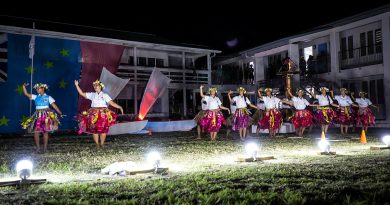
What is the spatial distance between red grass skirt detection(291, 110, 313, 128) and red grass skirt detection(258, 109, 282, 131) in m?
0.71

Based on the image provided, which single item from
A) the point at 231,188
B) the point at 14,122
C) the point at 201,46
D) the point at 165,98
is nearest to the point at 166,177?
the point at 231,188

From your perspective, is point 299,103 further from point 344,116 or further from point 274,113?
point 344,116

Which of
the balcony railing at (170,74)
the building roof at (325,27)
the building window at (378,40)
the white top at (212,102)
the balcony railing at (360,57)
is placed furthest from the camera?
the balcony railing at (170,74)

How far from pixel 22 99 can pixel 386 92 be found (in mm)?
17800

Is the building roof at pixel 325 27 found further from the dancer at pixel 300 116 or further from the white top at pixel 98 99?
the white top at pixel 98 99

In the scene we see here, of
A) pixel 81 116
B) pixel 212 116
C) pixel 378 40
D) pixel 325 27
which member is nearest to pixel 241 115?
pixel 212 116

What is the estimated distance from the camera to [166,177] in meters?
5.98

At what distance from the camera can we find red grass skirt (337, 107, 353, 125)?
1734 centimetres

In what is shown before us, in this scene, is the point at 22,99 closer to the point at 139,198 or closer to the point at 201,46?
the point at 201,46

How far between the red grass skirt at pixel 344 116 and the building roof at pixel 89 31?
12.6 m

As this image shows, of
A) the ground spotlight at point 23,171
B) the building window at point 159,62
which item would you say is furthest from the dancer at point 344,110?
the ground spotlight at point 23,171

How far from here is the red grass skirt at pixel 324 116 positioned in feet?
51.9

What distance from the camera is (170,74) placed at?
2733 cm

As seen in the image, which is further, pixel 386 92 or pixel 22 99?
pixel 386 92
